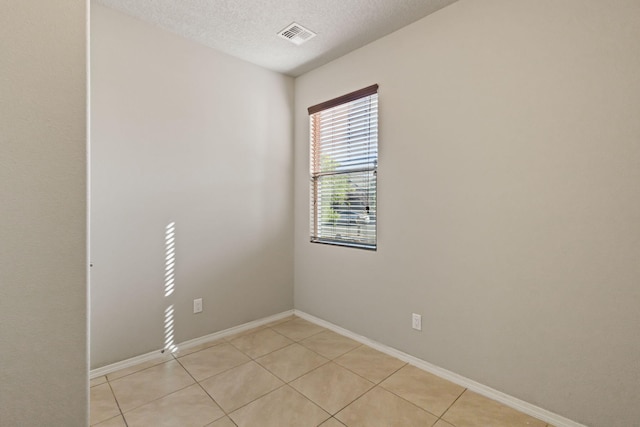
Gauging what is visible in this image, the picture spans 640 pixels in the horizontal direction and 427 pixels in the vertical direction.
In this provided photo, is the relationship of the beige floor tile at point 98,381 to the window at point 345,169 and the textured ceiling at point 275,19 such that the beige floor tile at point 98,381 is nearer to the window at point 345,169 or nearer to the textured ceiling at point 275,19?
the window at point 345,169

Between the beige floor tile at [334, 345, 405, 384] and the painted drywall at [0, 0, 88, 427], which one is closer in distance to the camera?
the painted drywall at [0, 0, 88, 427]

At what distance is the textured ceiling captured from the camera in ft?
7.11

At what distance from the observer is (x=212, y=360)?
97.1 inches

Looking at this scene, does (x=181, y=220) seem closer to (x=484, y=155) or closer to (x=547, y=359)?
(x=484, y=155)

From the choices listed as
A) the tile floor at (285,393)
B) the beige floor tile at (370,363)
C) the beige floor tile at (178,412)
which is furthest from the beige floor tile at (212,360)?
the beige floor tile at (370,363)

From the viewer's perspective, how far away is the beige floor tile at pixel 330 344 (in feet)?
8.56

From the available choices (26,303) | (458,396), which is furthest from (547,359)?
(26,303)

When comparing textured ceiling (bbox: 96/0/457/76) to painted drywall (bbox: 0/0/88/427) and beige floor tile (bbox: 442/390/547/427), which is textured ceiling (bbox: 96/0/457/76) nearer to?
painted drywall (bbox: 0/0/88/427)

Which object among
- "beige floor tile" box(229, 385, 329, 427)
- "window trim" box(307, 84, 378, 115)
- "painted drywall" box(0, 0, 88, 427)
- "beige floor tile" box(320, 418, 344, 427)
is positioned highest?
"window trim" box(307, 84, 378, 115)

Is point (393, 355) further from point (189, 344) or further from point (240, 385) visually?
point (189, 344)

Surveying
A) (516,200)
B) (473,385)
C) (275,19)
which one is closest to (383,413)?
(473,385)

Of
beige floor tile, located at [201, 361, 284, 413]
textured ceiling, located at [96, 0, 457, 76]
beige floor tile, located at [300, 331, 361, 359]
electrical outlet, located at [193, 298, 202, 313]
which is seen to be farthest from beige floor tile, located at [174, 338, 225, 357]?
→ textured ceiling, located at [96, 0, 457, 76]

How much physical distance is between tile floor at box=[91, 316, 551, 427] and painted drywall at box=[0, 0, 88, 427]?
1.06 metres

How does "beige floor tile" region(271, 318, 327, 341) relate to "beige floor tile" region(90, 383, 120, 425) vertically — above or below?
above
